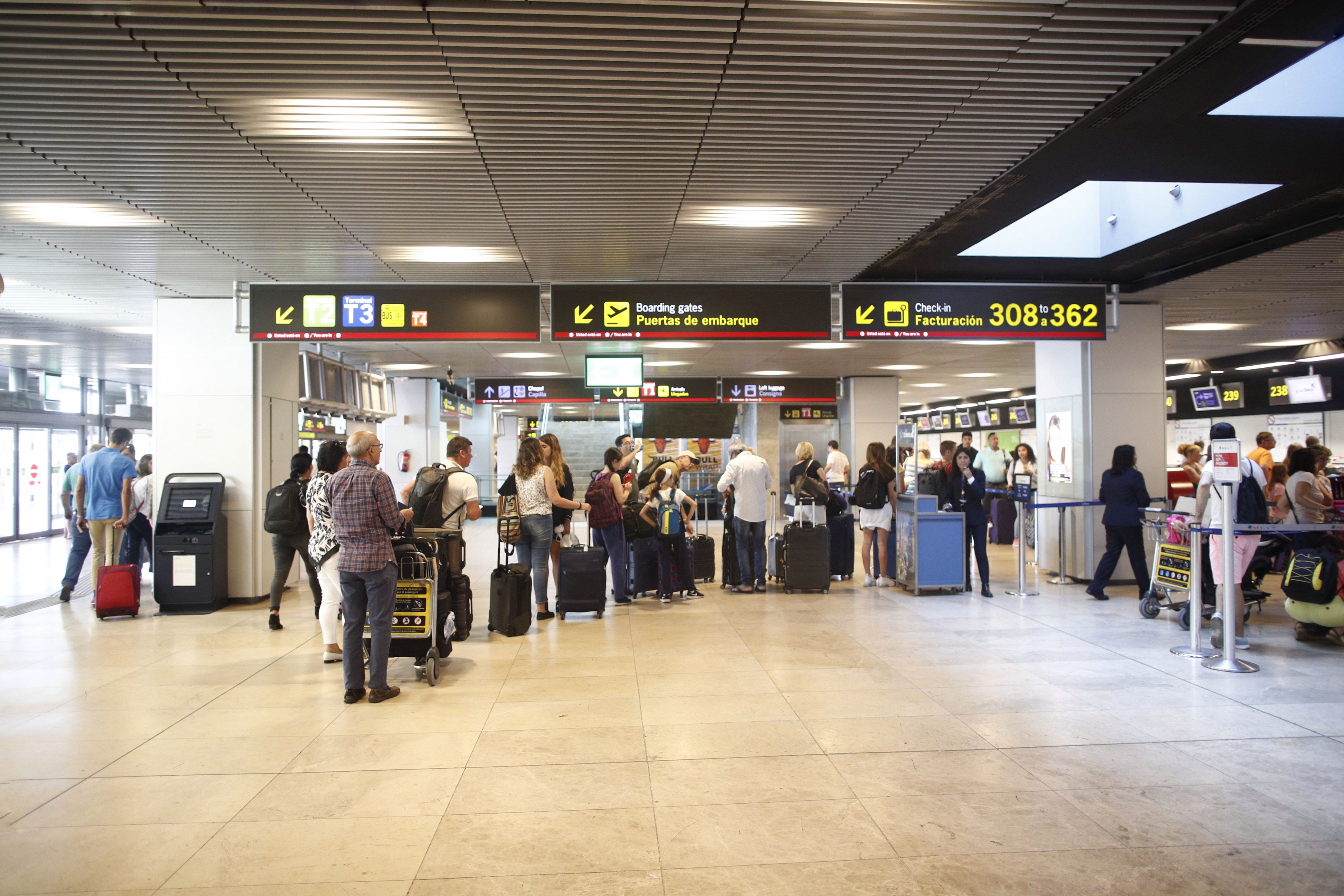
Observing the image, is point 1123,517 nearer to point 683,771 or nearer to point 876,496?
point 876,496

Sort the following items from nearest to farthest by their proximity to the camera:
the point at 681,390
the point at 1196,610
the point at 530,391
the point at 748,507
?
the point at 1196,610 → the point at 748,507 → the point at 530,391 → the point at 681,390

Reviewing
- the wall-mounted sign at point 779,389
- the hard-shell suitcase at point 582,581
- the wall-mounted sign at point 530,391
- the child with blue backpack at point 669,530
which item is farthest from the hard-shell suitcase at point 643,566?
the wall-mounted sign at point 779,389

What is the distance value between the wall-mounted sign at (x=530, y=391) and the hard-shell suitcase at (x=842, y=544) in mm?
8294

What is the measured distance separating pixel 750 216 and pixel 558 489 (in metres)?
3.30

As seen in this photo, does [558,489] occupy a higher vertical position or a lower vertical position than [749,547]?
higher

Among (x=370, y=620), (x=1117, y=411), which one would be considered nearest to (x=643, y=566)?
(x=370, y=620)

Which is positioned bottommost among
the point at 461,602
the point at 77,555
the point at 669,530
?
the point at 461,602

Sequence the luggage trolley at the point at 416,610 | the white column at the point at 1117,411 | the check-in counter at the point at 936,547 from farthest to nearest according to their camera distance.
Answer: the white column at the point at 1117,411 → the check-in counter at the point at 936,547 → the luggage trolley at the point at 416,610

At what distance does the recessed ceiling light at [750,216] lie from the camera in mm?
6156

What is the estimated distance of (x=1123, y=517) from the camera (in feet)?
28.3

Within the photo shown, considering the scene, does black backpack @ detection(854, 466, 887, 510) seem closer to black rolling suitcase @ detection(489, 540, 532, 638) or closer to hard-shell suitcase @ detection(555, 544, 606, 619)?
hard-shell suitcase @ detection(555, 544, 606, 619)

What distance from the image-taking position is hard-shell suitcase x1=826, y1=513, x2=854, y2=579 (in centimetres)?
1008

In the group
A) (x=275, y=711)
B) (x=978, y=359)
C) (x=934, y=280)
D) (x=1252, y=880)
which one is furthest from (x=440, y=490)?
(x=978, y=359)

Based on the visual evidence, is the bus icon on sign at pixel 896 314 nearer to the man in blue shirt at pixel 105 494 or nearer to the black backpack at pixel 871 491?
the black backpack at pixel 871 491
